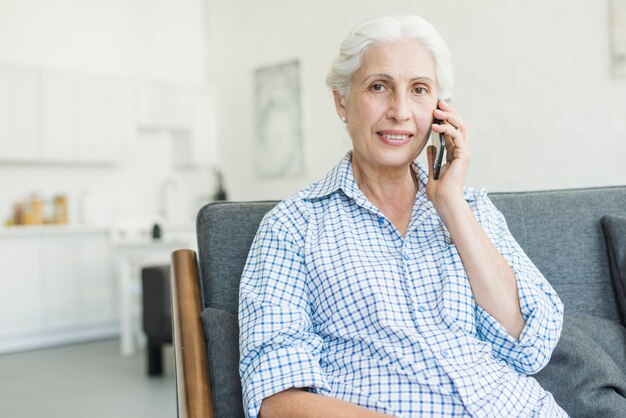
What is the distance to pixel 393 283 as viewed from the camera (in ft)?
4.31

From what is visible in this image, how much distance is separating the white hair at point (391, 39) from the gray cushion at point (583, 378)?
623 mm

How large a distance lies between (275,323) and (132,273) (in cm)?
376

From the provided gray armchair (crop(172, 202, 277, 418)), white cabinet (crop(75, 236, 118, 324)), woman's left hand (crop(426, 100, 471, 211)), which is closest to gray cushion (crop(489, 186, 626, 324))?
woman's left hand (crop(426, 100, 471, 211))

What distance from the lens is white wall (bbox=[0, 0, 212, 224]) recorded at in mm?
5406

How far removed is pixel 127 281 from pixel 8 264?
0.97m

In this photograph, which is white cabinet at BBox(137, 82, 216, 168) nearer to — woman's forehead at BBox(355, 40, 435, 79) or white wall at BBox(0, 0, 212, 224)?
white wall at BBox(0, 0, 212, 224)

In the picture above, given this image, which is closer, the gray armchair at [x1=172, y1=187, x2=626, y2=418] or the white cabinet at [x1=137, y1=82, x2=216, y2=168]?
the gray armchair at [x1=172, y1=187, x2=626, y2=418]

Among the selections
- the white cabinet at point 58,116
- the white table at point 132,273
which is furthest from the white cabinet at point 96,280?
the white cabinet at point 58,116

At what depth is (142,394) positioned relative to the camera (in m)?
3.49

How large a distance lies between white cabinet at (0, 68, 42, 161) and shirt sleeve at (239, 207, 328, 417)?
4368 millimetres

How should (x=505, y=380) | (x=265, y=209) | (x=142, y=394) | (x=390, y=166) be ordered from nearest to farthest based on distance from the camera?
1. (x=505, y=380)
2. (x=390, y=166)
3. (x=265, y=209)
4. (x=142, y=394)

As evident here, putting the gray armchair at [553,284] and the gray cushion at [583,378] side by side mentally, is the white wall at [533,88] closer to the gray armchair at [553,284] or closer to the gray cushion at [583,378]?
the gray armchair at [553,284]

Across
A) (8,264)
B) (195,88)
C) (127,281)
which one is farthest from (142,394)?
(195,88)

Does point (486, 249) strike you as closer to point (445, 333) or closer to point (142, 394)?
point (445, 333)
